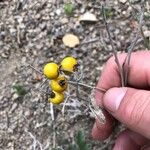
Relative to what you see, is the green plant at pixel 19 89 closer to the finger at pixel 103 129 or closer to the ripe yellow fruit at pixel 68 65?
the finger at pixel 103 129

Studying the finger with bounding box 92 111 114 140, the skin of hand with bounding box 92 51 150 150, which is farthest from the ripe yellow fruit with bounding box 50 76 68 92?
the finger with bounding box 92 111 114 140

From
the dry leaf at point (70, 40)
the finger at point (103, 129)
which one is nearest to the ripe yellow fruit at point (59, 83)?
the finger at point (103, 129)

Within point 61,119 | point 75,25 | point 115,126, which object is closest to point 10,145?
point 61,119

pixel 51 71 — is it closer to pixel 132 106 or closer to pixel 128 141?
pixel 132 106

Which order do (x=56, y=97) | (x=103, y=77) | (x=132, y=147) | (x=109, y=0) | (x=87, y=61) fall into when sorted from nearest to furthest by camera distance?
(x=56, y=97) < (x=103, y=77) < (x=132, y=147) < (x=87, y=61) < (x=109, y=0)

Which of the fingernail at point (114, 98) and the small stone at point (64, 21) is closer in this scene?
the fingernail at point (114, 98)

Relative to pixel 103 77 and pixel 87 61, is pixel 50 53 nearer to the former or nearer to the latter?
pixel 87 61
